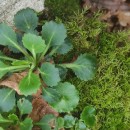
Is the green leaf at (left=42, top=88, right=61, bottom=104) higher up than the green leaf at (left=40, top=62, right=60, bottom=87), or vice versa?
the green leaf at (left=40, top=62, right=60, bottom=87)

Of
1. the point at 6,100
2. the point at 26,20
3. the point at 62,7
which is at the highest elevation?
the point at 26,20

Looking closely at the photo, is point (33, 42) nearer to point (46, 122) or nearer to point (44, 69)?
point (44, 69)

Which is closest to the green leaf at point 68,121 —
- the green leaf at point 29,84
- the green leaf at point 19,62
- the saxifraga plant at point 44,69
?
the saxifraga plant at point 44,69

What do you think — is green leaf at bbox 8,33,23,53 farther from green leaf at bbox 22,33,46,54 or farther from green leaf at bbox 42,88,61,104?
green leaf at bbox 42,88,61,104

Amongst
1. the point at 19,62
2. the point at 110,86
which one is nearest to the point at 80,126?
the point at 110,86

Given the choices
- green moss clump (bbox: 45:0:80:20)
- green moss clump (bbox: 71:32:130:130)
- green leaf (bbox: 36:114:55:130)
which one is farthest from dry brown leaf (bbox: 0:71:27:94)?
green moss clump (bbox: 45:0:80:20)

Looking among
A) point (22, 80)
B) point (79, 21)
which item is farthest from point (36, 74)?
point (79, 21)

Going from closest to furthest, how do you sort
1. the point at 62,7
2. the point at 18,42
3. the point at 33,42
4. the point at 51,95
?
the point at 33,42, the point at 51,95, the point at 18,42, the point at 62,7
